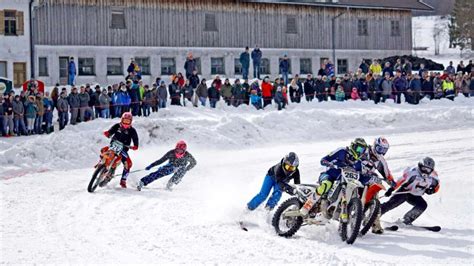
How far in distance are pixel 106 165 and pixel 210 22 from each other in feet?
101

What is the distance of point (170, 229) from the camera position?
46.4ft

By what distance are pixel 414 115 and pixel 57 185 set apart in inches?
753

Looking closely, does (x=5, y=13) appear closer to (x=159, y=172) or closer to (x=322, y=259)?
(x=159, y=172)

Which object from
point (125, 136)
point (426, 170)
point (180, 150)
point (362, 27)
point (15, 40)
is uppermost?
point (362, 27)

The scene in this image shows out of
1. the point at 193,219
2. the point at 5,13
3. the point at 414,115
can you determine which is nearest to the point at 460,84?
the point at 414,115

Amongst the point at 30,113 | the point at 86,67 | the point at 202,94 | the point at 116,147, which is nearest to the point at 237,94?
the point at 202,94

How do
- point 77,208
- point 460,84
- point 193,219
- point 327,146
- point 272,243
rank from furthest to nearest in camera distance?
point 460,84 → point 327,146 → point 77,208 → point 193,219 → point 272,243

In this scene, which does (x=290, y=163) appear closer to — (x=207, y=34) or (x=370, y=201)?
(x=370, y=201)

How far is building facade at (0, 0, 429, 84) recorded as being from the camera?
43.3 meters

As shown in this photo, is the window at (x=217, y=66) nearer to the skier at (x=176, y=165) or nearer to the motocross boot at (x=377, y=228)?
the skier at (x=176, y=165)

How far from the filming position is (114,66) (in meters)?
45.6

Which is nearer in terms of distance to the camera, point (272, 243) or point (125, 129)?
point (272, 243)

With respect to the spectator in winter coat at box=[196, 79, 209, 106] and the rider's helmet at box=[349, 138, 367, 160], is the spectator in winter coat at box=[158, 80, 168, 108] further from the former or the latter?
the rider's helmet at box=[349, 138, 367, 160]

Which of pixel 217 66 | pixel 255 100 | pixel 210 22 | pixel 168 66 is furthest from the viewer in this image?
pixel 217 66
